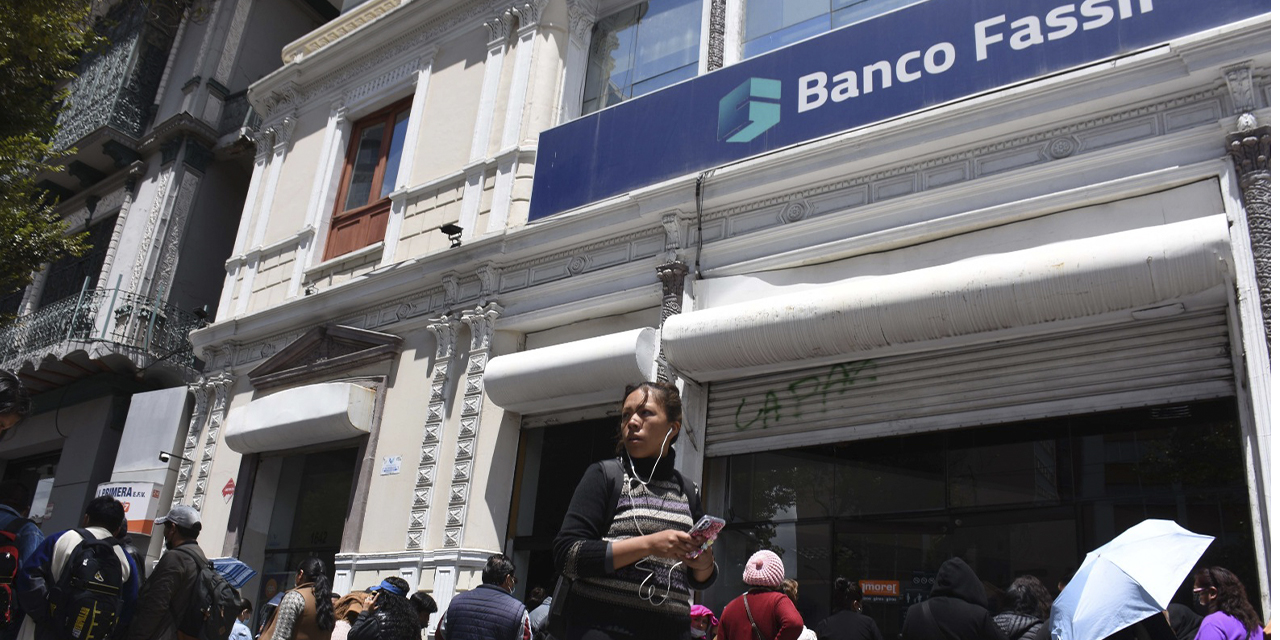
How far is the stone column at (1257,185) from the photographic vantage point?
580 centimetres

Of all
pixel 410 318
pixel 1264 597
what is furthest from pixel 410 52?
pixel 1264 597

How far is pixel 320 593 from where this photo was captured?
18.9ft

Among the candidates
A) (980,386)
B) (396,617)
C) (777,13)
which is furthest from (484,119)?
(396,617)

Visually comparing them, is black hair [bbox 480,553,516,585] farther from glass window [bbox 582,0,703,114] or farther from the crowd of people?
glass window [bbox 582,0,703,114]

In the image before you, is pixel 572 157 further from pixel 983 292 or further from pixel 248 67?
pixel 248 67

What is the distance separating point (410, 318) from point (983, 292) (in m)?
6.82

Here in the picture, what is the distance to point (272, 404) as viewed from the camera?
37.3 ft

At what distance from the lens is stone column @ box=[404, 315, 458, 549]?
31.4 ft

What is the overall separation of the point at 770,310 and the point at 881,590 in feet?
7.82

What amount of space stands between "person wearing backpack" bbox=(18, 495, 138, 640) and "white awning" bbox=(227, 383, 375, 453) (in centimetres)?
572

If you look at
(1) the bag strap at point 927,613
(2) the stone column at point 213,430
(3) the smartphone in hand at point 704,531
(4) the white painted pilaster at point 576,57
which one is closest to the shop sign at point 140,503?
(2) the stone column at point 213,430

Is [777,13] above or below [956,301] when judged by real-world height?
above

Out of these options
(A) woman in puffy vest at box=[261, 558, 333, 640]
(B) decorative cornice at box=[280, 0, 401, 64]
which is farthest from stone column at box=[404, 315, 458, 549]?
(B) decorative cornice at box=[280, 0, 401, 64]

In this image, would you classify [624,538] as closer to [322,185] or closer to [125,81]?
[322,185]
